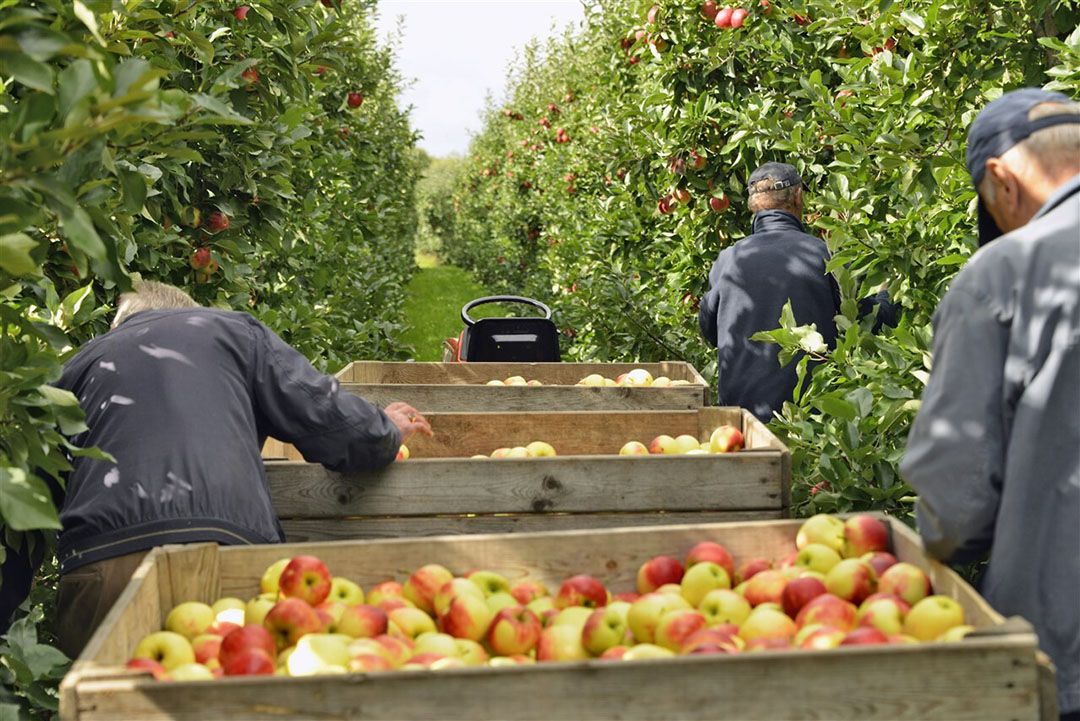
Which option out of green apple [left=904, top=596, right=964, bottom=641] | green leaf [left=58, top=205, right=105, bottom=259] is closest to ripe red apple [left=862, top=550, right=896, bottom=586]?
green apple [left=904, top=596, right=964, bottom=641]

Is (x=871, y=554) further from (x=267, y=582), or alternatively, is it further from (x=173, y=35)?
(x=173, y=35)

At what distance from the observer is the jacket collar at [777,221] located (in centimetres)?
539

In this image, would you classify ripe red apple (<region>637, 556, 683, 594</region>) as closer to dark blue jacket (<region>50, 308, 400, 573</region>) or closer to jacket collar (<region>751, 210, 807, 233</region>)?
dark blue jacket (<region>50, 308, 400, 573</region>)

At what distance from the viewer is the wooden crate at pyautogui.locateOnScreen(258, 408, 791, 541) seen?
3.42m

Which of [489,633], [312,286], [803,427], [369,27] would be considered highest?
[369,27]

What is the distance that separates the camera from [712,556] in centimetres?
249

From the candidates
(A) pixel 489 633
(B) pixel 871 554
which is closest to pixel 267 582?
(A) pixel 489 633

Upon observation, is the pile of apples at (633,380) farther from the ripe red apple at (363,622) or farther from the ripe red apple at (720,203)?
the ripe red apple at (363,622)

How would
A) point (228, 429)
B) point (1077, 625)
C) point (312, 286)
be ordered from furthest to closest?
1. point (312, 286)
2. point (228, 429)
3. point (1077, 625)

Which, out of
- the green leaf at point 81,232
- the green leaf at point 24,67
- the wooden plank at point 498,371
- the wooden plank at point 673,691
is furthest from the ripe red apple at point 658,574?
the wooden plank at point 498,371

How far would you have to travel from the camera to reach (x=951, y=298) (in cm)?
220

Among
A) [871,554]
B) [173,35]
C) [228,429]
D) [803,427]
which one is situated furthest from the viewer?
[173,35]

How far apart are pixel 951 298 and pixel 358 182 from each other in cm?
1086

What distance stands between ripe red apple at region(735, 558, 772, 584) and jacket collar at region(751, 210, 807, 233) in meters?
3.09
